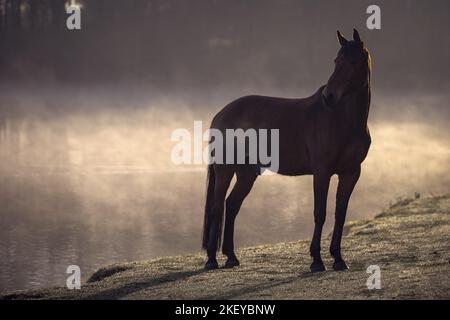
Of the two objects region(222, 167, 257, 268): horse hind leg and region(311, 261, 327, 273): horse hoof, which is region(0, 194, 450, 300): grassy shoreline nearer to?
region(311, 261, 327, 273): horse hoof

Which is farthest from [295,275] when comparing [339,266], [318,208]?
[318,208]

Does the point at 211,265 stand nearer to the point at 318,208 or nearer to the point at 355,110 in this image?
the point at 318,208

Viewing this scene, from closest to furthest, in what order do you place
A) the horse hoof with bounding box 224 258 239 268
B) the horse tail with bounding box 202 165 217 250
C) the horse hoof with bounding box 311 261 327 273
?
the horse hoof with bounding box 311 261 327 273 → the horse hoof with bounding box 224 258 239 268 → the horse tail with bounding box 202 165 217 250

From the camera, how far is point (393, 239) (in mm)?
12195

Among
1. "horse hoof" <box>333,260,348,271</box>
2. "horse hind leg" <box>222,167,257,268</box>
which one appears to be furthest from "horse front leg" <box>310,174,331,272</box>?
"horse hind leg" <box>222,167,257,268</box>

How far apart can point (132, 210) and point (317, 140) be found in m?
10.8

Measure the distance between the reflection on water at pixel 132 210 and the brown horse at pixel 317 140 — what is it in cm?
126

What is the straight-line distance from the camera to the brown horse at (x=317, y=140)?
376 inches

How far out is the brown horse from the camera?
9.56m

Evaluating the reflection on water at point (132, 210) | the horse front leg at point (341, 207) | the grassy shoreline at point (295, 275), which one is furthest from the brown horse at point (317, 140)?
the reflection on water at point (132, 210)

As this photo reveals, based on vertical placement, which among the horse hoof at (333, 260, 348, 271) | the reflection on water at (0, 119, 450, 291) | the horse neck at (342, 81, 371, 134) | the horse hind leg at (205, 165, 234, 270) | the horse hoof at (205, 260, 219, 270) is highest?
the horse neck at (342, 81, 371, 134)

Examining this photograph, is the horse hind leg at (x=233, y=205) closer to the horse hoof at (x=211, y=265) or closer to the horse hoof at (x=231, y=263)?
the horse hoof at (x=231, y=263)

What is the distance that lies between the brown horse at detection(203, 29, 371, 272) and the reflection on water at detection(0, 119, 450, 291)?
126 centimetres

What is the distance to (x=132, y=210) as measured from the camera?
20344 millimetres
